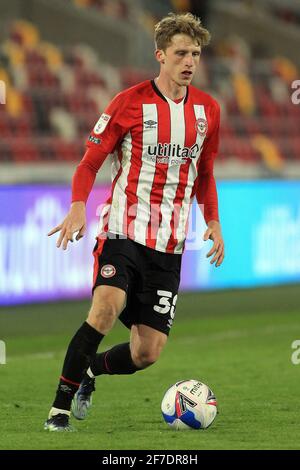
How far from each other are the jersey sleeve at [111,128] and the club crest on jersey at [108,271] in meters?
0.61

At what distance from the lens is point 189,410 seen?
646 centimetres

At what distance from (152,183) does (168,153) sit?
0.19 meters

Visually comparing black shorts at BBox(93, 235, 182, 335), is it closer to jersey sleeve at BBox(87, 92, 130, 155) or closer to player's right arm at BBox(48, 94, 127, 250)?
player's right arm at BBox(48, 94, 127, 250)

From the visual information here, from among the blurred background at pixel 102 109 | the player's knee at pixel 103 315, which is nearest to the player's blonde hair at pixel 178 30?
the player's knee at pixel 103 315

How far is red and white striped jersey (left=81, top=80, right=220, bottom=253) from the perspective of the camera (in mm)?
6582

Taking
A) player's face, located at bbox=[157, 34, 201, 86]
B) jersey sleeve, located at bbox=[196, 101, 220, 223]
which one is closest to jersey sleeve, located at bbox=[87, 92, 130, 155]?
player's face, located at bbox=[157, 34, 201, 86]

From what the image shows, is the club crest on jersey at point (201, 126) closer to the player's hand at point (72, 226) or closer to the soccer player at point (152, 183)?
the soccer player at point (152, 183)

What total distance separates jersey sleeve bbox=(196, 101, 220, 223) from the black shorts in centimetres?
35

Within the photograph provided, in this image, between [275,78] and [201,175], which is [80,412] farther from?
[275,78]

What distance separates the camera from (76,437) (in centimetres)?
606

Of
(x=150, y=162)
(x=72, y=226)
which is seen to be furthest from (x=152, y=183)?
(x=72, y=226)

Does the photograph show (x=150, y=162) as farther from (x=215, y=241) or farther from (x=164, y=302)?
(x=164, y=302)

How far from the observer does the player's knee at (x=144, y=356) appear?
22.0ft

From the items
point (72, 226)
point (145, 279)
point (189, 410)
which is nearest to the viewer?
point (72, 226)
